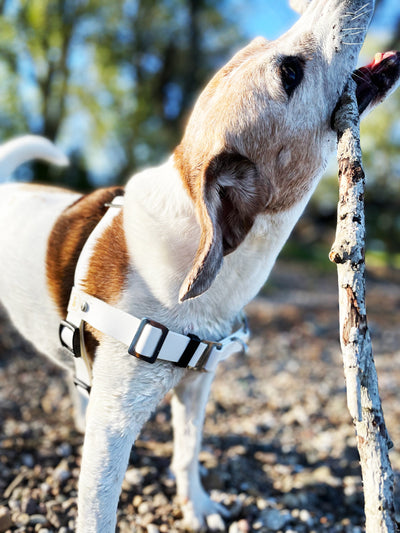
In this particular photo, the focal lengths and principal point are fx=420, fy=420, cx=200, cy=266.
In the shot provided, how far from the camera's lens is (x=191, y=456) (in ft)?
7.25

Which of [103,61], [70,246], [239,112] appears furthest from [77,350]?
[103,61]

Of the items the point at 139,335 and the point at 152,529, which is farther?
the point at 152,529

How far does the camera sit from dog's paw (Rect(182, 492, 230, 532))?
2186 mm

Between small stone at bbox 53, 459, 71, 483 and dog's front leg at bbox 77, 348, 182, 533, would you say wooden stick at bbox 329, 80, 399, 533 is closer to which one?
dog's front leg at bbox 77, 348, 182, 533

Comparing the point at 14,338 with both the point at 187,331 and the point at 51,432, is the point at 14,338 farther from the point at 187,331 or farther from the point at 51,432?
the point at 187,331

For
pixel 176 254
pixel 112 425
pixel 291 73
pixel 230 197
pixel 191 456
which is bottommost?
pixel 191 456

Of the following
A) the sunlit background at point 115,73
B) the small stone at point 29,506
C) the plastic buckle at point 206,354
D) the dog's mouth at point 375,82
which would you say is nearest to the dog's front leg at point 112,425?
the plastic buckle at point 206,354

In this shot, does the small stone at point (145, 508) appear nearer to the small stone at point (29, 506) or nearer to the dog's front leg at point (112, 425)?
the small stone at point (29, 506)

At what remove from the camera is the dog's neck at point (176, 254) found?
1599 millimetres

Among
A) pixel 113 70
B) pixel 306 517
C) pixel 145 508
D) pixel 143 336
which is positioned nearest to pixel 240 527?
pixel 306 517

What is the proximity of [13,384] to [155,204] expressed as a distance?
2.72 m

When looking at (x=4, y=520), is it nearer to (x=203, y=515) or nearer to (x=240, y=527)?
(x=203, y=515)

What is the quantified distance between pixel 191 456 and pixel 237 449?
2.51ft

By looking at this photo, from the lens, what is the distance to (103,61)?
44.4ft
